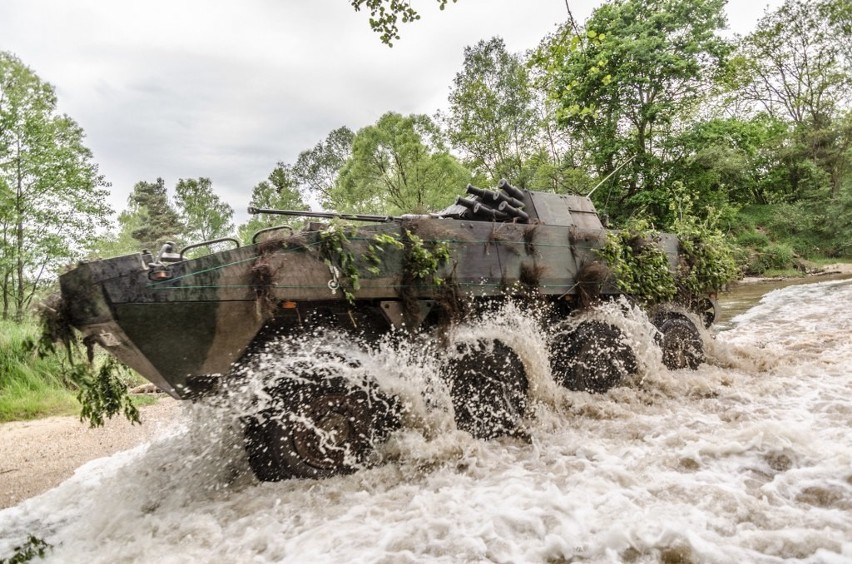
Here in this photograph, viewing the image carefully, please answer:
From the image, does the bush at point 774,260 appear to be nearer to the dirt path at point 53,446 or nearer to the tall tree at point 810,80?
the tall tree at point 810,80

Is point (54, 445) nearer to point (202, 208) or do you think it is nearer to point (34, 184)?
point (34, 184)

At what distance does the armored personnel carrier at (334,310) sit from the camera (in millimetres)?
3574

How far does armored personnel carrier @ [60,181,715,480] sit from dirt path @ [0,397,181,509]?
83.3 inches

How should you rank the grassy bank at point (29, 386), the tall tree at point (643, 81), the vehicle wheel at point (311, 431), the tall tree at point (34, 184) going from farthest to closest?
the tall tree at point (643, 81), the tall tree at point (34, 184), the grassy bank at point (29, 386), the vehicle wheel at point (311, 431)

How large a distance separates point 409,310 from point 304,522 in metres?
1.86

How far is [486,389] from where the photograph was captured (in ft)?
16.2

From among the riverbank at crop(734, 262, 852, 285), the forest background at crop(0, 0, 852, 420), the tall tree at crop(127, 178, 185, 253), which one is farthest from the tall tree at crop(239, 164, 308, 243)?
the riverbank at crop(734, 262, 852, 285)

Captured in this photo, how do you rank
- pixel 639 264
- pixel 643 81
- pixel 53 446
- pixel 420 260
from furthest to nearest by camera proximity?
pixel 643 81 < pixel 639 264 < pixel 53 446 < pixel 420 260

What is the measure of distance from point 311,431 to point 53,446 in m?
3.83

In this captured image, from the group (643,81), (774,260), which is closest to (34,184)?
(643,81)

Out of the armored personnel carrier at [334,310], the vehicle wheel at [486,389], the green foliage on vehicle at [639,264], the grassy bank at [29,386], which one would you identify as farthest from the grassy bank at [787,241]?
the grassy bank at [29,386]

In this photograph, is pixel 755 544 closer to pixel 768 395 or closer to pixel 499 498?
pixel 499 498

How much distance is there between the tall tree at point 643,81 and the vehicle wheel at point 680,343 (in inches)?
528

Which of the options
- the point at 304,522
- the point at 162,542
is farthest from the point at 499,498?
the point at 162,542
